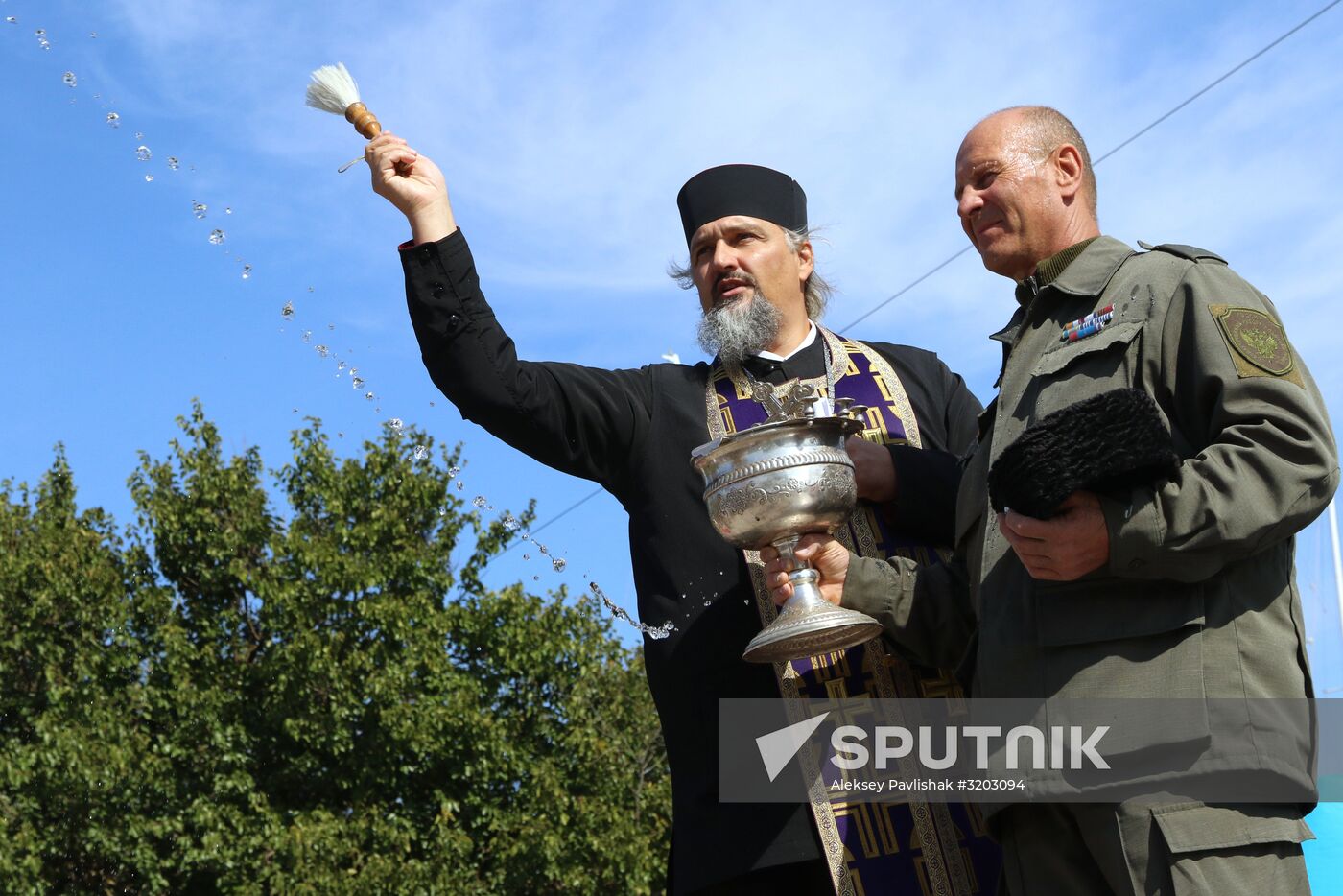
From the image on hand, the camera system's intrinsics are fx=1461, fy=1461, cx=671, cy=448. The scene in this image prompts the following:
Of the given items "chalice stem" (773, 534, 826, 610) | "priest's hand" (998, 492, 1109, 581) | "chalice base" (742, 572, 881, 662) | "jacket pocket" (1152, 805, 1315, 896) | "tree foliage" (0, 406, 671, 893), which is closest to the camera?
"jacket pocket" (1152, 805, 1315, 896)

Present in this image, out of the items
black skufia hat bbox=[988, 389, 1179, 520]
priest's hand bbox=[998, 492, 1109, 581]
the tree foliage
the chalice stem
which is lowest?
priest's hand bbox=[998, 492, 1109, 581]

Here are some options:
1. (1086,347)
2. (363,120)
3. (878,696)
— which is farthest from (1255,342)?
(363,120)

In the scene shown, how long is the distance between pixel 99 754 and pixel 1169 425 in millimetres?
20339

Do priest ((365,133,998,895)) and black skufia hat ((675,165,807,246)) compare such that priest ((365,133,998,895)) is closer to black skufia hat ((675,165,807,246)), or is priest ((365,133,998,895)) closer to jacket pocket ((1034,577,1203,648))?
black skufia hat ((675,165,807,246))

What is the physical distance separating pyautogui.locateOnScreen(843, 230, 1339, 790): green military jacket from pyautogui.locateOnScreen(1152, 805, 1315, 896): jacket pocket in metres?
0.11

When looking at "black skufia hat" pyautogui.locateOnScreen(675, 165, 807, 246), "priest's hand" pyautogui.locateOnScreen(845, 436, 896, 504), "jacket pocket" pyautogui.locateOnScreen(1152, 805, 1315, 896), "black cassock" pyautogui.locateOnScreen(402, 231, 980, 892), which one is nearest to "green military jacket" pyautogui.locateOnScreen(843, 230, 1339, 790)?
"jacket pocket" pyautogui.locateOnScreen(1152, 805, 1315, 896)

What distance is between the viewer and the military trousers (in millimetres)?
2406

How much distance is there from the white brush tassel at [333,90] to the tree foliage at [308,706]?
17349 millimetres

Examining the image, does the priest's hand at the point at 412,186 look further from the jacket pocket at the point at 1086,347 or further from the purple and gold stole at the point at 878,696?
the jacket pocket at the point at 1086,347

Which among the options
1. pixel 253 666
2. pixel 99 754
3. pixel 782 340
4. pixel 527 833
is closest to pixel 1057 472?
pixel 782 340

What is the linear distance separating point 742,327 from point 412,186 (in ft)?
3.39

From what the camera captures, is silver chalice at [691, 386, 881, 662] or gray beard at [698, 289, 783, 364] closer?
silver chalice at [691, 386, 881, 662]

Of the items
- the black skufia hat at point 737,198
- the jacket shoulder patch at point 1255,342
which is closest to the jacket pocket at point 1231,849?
the jacket shoulder patch at point 1255,342

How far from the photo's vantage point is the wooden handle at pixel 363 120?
3688mm
